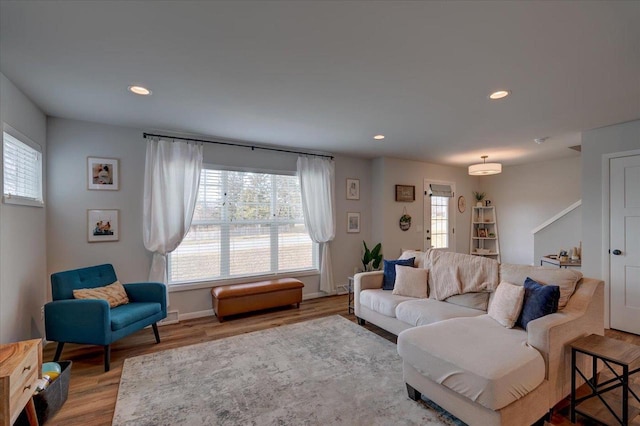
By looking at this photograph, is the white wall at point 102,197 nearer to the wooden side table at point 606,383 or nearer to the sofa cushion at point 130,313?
the sofa cushion at point 130,313

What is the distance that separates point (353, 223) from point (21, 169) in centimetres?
433

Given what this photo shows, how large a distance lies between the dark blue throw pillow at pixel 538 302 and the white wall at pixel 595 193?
2075 millimetres

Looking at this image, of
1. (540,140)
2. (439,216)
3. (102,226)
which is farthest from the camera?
(439,216)

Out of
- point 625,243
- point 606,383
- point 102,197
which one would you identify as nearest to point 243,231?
point 102,197

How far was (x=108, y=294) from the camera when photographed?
3.04 meters

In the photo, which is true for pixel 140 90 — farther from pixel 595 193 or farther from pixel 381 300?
pixel 595 193

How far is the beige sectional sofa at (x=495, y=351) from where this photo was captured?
1685mm

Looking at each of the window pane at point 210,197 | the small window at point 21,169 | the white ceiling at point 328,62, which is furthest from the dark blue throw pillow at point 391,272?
the small window at point 21,169

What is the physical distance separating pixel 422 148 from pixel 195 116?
336 cm

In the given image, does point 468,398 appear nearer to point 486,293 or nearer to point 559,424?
point 559,424

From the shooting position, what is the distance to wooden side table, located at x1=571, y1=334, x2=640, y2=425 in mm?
1760

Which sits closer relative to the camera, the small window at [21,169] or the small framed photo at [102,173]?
the small window at [21,169]

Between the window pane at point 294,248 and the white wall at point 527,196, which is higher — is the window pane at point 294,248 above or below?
below

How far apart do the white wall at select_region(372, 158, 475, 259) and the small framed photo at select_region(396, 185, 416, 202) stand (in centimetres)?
8
